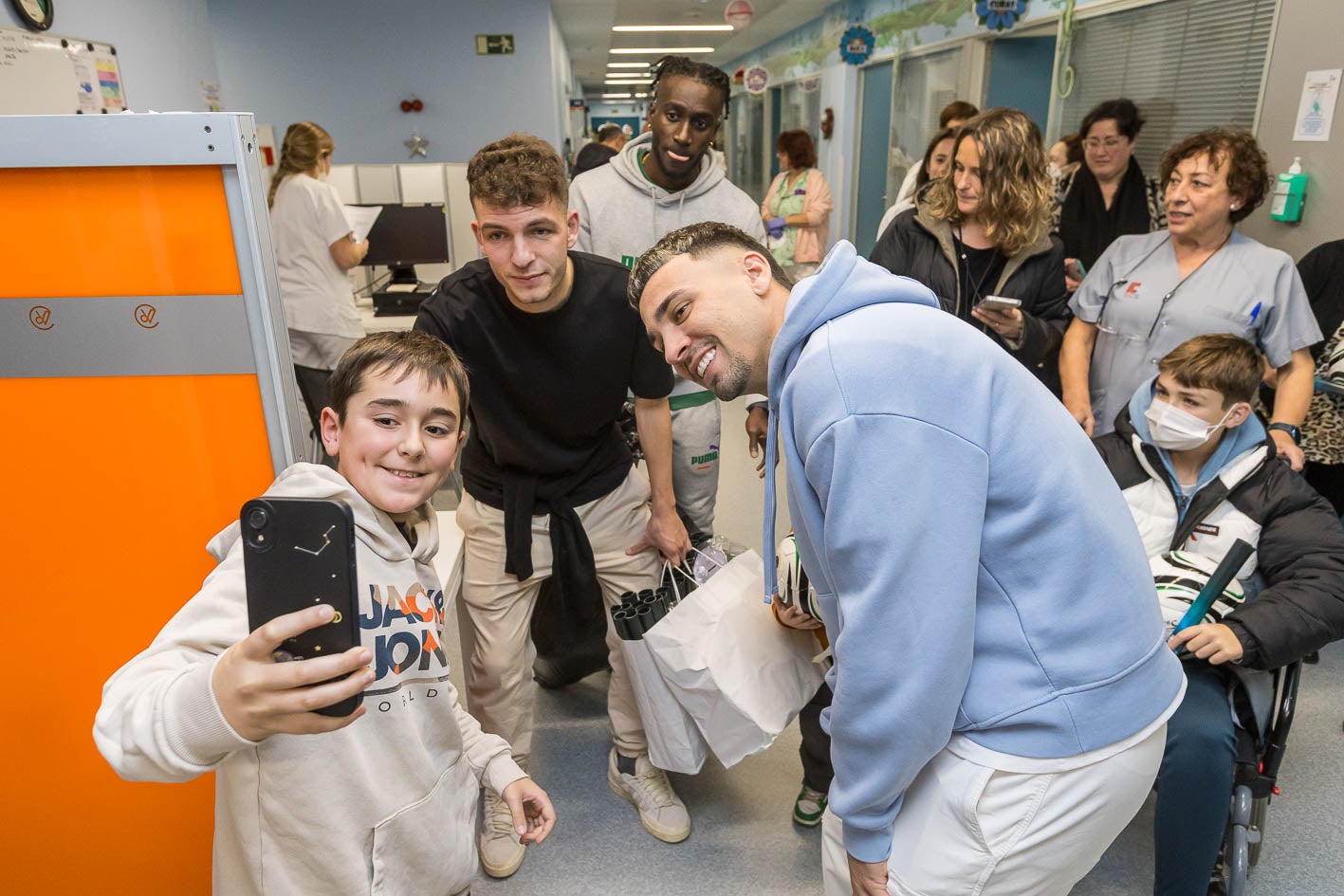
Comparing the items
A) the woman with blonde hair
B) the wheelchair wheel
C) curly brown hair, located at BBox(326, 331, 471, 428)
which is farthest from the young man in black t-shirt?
the woman with blonde hair

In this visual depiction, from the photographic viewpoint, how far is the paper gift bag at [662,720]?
1.82 meters

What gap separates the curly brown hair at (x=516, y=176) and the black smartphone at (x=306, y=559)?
978 mm

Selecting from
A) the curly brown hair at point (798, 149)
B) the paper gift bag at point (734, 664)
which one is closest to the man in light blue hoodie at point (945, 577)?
the paper gift bag at point (734, 664)

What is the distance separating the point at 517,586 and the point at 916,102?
22.2 feet

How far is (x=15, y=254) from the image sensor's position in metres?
1.16

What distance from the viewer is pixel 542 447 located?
1.84m

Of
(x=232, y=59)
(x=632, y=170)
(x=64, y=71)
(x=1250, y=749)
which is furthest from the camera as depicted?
(x=232, y=59)

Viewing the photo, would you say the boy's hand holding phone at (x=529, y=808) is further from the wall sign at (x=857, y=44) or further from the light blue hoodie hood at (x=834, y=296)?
the wall sign at (x=857, y=44)

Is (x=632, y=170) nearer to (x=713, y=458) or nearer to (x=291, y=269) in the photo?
(x=713, y=458)

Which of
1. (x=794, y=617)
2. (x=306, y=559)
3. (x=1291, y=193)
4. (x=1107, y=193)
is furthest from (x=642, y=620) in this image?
(x=1291, y=193)

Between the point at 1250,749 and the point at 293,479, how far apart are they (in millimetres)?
1881

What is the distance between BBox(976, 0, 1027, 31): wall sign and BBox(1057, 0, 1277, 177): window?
0.63 metres

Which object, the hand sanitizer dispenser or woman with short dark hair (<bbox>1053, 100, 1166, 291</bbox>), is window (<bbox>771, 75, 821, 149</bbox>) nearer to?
woman with short dark hair (<bbox>1053, 100, 1166, 291</bbox>)

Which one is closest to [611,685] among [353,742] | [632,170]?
[353,742]
